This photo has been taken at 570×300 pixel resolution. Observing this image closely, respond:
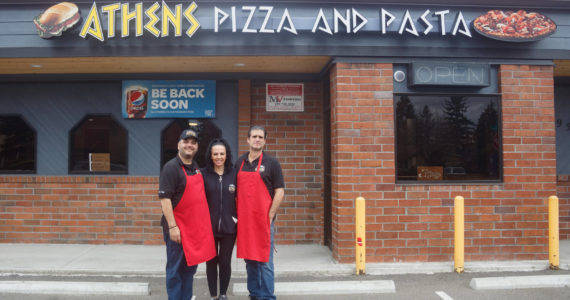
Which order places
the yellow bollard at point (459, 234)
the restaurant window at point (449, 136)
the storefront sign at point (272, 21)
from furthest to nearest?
the restaurant window at point (449, 136)
the storefront sign at point (272, 21)
the yellow bollard at point (459, 234)

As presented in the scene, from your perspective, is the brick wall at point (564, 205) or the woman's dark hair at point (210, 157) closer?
the woman's dark hair at point (210, 157)

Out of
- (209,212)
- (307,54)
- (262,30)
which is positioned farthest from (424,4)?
(209,212)

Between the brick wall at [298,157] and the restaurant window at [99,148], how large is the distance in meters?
2.28

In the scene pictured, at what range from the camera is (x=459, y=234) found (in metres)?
5.38

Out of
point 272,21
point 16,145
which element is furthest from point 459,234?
point 16,145

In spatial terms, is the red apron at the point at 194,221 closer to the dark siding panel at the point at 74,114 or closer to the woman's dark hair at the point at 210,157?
the woman's dark hair at the point at 210,157

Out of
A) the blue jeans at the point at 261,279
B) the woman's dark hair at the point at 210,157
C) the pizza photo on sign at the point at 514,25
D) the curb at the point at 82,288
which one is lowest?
the curb at the point at 82,288

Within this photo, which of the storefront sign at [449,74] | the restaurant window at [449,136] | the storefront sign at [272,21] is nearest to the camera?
the storefront sign at [272,21]

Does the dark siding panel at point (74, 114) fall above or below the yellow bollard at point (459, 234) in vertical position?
above

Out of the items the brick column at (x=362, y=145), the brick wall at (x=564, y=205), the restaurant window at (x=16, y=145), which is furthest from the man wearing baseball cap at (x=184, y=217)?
the brick wall at (x=564, y=205)

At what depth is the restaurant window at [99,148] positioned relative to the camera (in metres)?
7.33

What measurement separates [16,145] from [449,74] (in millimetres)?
7705

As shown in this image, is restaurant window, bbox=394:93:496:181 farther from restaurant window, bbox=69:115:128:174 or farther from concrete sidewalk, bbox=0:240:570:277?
restaurant window, bbox=69:115:128:174

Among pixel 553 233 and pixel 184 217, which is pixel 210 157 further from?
pixel 553 233
